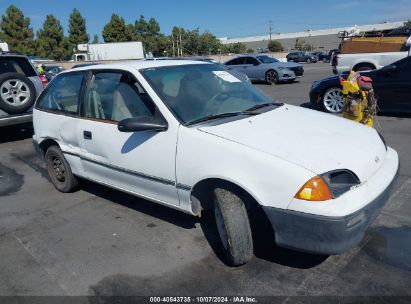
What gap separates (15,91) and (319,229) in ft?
22.1

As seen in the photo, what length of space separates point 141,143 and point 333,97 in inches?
270

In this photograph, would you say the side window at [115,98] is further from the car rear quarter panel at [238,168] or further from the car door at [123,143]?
the car rear quarter panel at [238,168]

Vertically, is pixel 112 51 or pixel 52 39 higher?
pixel 52 39

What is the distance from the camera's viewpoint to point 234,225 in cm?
288

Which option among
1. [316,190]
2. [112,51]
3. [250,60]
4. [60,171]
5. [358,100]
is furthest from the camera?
[112,51]

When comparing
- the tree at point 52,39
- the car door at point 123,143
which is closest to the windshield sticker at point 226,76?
the car door at point 123,143

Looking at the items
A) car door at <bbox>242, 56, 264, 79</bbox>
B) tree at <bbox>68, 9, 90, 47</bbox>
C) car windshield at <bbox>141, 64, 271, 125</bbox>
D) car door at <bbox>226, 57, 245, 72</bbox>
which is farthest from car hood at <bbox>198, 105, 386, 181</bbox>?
tree at <bbox>68, 9, 90, 47</bbox>

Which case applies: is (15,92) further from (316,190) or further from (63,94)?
(316,190)

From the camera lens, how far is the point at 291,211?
257cm

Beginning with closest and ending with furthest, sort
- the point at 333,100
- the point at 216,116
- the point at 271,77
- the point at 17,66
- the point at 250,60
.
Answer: the point at 216,116, the point at 17,66, the point at 333,100, the point at 271,77, the point at 250,60

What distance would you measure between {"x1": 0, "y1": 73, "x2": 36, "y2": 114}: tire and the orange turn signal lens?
21.4 feet

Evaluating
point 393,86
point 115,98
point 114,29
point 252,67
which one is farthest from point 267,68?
point 114,29

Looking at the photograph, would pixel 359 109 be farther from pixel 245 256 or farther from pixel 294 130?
pixel 245 256

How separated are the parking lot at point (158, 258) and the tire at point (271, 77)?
13.9m
